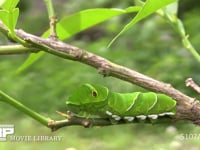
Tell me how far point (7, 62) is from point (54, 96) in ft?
1.89

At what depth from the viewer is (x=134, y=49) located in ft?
9.80

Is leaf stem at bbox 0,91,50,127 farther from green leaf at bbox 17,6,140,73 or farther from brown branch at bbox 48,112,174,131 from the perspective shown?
green leaf at bbox 17,6,140,73

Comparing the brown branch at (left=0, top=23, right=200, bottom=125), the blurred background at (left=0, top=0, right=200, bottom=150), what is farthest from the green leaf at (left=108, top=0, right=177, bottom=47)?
the blurred background at (left=0, top=0, right=200, bottom=150)

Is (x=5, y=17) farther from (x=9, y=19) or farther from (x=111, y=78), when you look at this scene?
(x=111, y=78)

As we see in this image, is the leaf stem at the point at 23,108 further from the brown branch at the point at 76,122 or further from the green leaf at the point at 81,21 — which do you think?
the green leaf at the point at 81,21

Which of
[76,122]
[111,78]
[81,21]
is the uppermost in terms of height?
[111,78]

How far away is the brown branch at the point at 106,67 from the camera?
45 centimetres

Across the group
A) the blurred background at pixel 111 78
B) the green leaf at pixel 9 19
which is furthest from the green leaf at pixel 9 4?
the blurred background at pixel 111 78

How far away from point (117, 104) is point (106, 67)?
93mm

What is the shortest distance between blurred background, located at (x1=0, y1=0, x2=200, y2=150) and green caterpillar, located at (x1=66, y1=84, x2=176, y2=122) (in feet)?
3.96

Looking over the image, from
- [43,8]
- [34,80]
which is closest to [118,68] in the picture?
[34,80]

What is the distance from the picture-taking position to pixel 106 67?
1.50 ft

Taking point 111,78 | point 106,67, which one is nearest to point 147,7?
point 106,67

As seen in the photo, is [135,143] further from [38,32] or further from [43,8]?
[43,8]
